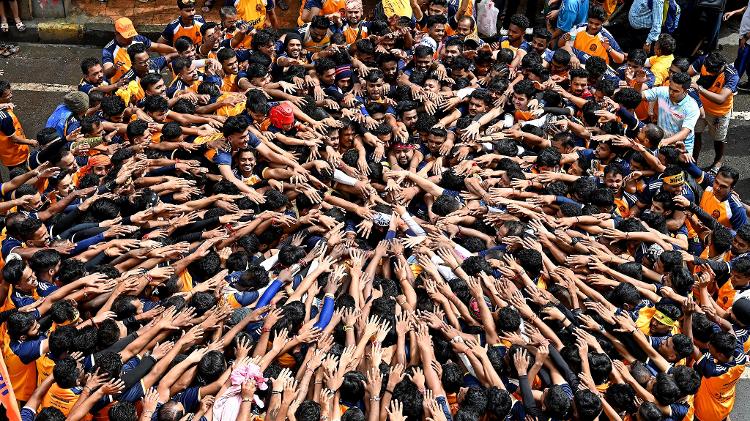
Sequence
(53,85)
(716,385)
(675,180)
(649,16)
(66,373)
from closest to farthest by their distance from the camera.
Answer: (66,373) < (716,385) < (675,180) < (649,16) < (53,85)

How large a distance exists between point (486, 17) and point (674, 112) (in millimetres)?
3971

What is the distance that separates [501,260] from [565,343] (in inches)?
45.7

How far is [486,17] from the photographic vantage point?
550 inches

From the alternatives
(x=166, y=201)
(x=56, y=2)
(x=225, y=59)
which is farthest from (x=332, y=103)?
(x=56, y=2)

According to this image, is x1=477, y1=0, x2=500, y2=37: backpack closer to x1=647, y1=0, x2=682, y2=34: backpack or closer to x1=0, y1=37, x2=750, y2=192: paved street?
x1=647, y1=0, x2=682, y2=34: backpack

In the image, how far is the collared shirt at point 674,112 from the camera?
11.0 m

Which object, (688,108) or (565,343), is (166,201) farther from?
(688,108)

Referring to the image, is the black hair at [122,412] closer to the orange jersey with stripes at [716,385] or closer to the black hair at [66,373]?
the black hair at [66,373]

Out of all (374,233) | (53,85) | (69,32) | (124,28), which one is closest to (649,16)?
(374,233)

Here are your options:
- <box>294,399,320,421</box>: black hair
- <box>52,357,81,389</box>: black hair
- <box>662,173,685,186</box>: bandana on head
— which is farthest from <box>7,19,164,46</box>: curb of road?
<box>294,399,320,421</box>: black hair

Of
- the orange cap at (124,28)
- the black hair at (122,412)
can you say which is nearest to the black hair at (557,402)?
the black hair at (122,412)

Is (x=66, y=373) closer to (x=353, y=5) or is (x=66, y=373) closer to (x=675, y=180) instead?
(x=675, y=180)

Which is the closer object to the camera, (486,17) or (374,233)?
(374,233)

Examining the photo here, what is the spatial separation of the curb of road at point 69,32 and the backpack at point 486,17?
→ 5.56 meters
